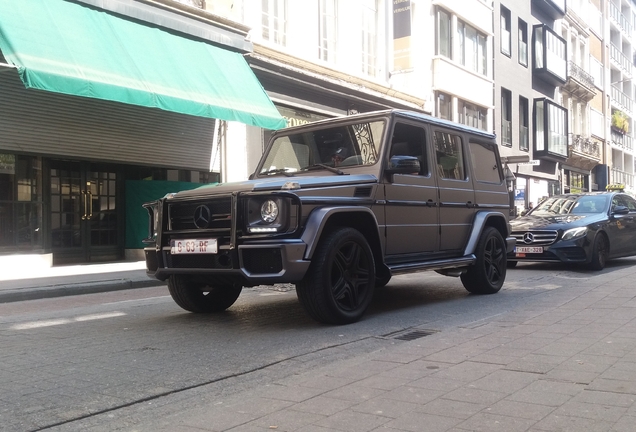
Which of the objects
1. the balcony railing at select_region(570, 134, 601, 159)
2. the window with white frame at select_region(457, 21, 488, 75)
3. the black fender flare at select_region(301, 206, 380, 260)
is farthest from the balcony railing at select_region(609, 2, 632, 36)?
the black fender flare at select_region(301, 206, 380, 260)

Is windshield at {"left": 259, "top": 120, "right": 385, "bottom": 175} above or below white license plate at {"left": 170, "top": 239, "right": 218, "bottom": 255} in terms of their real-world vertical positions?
above

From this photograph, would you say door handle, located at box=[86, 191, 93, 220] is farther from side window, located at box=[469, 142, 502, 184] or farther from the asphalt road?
side window, located at box=[469, 142, 502, 184]

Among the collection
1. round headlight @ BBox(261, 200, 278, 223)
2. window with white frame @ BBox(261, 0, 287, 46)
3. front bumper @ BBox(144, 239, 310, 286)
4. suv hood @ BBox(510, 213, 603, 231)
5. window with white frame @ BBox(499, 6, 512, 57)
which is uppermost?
window with white frame @ BBox(499, 6, 512, 57)

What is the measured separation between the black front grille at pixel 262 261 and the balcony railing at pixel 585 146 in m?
37.9

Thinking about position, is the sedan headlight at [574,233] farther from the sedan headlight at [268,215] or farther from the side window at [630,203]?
the sedan headlight at [268,215]

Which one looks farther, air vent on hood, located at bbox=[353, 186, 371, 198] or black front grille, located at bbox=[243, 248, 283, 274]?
air vent on hood, located at bbox=[353, 186, 371, 198]

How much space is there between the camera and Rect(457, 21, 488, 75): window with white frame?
28.3m

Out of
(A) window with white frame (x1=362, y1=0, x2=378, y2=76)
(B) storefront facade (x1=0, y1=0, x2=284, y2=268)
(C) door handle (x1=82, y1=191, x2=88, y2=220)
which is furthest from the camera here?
(A) window with white frame (x1=362, y1=0, x2=378, y2=76)

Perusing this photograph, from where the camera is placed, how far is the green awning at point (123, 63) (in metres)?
10.9

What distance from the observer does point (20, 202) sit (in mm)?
13055

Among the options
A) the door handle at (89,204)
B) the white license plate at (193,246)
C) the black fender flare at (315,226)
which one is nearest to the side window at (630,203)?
the black fender flare at (315,226)

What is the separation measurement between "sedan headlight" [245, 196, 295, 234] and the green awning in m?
6.43

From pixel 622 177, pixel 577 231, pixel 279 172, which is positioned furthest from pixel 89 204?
pixel 622 177

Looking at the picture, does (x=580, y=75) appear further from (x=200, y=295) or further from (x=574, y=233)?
(x=200, y=295)
